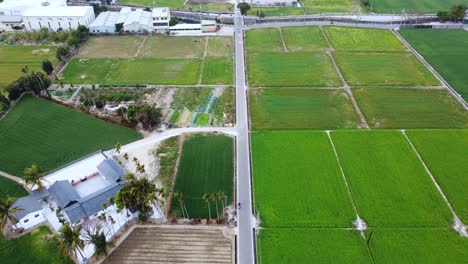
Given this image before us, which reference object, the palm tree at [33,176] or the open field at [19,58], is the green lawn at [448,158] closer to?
the palm tree at [33,176]

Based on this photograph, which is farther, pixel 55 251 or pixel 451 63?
pixel 451 63

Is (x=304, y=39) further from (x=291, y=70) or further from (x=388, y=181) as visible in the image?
(x=388, y=181)

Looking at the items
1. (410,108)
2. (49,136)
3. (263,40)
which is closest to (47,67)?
(49,136)

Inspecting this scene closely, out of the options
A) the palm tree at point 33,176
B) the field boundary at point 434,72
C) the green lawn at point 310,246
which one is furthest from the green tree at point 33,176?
the field boundary at point 434,72

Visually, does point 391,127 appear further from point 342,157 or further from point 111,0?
point 111,0

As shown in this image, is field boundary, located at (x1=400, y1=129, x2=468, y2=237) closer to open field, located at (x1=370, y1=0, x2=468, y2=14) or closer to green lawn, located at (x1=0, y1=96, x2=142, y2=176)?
green lawn, located at (x1=0, y1=96, x2=142, y2=176)

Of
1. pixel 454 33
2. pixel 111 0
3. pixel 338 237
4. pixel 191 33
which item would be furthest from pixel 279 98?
pixel 111 0
